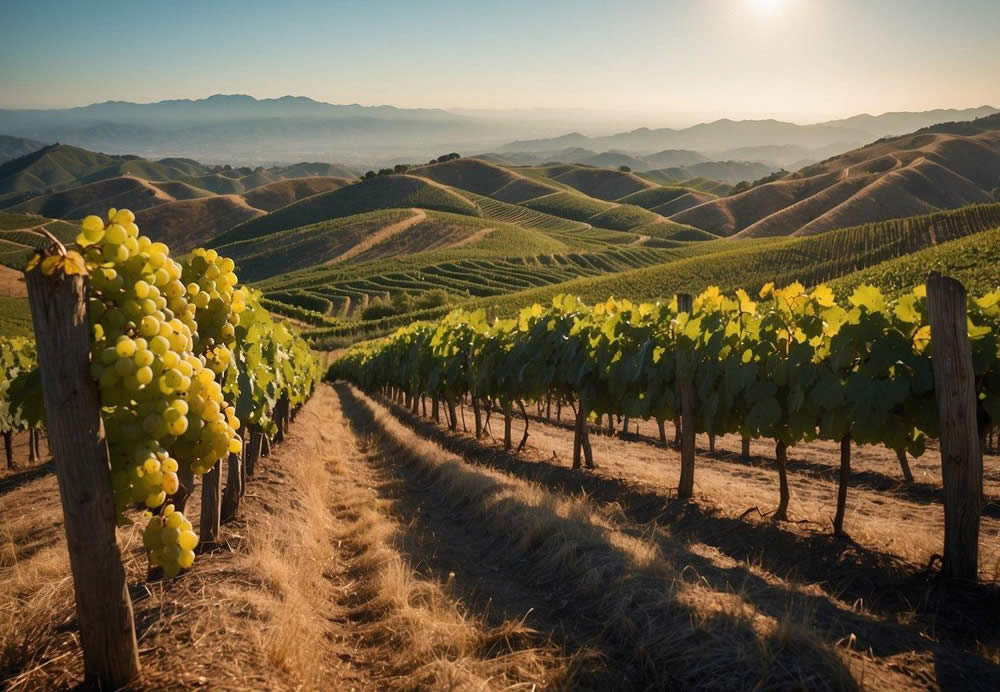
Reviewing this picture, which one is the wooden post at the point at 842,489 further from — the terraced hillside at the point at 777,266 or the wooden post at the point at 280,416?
the terraced hillside at the point at 777,266

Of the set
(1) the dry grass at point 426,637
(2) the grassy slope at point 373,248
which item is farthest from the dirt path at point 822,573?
(2) the grassy slope at point 373,248

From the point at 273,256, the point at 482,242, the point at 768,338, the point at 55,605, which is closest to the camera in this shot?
the point at 55,605

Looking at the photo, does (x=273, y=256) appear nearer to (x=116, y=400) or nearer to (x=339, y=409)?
(x=339, y=409)

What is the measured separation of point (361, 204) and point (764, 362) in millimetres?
159887

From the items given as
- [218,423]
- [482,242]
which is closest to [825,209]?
[482,242]

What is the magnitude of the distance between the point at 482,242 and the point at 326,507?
107 m

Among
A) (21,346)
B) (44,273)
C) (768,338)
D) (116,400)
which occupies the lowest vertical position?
(21,346)

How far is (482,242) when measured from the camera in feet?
373

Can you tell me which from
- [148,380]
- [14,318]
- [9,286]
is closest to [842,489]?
[148,380]

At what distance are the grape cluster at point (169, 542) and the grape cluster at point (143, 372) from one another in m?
0.04

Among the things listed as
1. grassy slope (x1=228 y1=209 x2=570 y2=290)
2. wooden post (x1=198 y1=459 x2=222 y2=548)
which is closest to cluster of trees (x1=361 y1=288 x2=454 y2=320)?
grassy slope (x1=228 y1=209 x2=570 y2=290)

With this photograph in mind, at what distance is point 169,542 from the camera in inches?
102

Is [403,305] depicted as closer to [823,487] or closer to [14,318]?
[14,318]

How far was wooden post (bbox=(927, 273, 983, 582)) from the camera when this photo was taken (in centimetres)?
477
